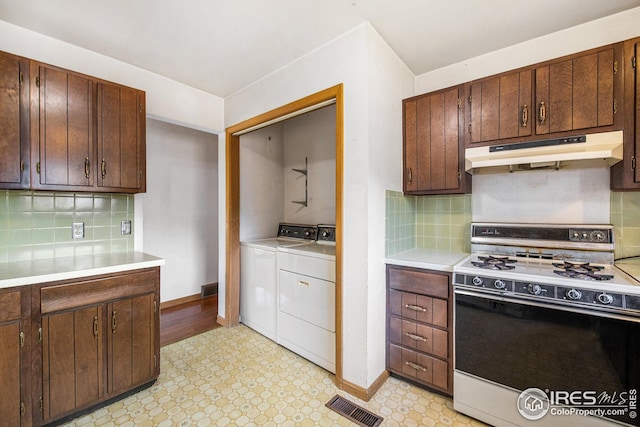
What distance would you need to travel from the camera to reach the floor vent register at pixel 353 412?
66.6 inches

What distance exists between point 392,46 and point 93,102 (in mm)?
2265

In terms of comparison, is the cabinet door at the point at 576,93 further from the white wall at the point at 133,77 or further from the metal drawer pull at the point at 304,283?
the white wall at the point at 133,77

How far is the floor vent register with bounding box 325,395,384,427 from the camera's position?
169 cm

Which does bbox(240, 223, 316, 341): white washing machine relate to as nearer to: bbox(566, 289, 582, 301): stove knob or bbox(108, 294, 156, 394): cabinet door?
bbox(108, 294, 156, 394): cabinet door

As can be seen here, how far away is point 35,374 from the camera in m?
1.54

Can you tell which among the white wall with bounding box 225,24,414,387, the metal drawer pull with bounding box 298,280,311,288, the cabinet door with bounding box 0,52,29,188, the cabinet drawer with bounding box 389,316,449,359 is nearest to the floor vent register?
the white wall with bounding box 225,24,414,387

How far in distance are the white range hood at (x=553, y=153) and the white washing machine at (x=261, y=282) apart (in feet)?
6.09

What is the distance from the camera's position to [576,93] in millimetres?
1703

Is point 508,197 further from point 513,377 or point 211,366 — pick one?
point 211,366

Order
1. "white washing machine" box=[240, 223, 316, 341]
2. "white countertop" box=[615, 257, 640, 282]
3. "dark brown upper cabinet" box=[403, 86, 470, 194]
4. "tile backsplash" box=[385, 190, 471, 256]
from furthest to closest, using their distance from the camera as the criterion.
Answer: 1. "white washing machine" box=[240, 223, 316, 341]
2. "tile backsplash" box=[385, 190, 471, 256]
3. "dark brown upper cabinet" box=[403, 86, 470, 194]
4. "white countertop" box=[615, 257, 640, 282]

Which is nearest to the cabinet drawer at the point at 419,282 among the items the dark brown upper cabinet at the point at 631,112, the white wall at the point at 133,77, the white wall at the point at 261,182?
the dark brown upper cabinet at the point at 631,112

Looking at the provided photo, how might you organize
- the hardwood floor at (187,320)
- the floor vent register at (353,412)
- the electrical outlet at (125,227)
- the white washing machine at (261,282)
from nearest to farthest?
the floor vent register at (353,412), the electrical outlet at (125,227), the white washing machine at (261,282), the hardwood floor at (187,320)

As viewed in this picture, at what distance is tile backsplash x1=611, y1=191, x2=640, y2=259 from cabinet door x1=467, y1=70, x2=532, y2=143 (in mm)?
735

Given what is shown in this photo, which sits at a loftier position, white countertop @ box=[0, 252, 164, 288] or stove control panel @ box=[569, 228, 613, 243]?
stove control panel @ box=[569, 228, 613, 243]
